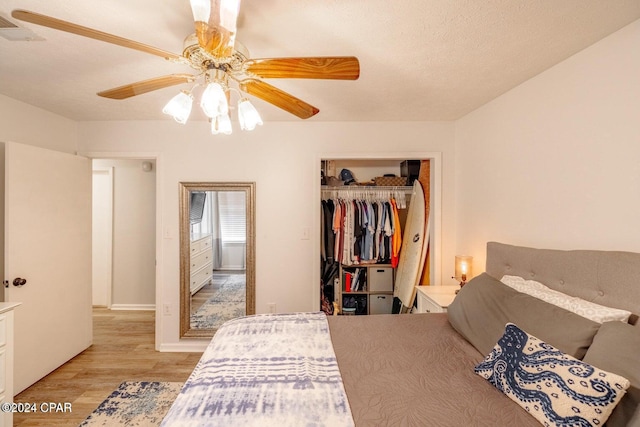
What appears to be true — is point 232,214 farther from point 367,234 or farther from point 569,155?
point 569,155

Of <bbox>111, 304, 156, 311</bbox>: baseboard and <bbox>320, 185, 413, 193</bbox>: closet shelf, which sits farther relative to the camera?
<bbox>111, 304, 156, 311</bbox>: baseboard

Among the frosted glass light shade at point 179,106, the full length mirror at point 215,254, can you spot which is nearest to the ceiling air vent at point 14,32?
the frosted glass light shade at point 179,106

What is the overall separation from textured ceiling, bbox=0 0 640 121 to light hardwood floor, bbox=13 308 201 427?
2.38 meters

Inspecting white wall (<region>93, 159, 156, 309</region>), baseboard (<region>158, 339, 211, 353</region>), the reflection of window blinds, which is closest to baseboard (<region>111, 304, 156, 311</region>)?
white wall (<region>93, 159, 156, 309</region>)

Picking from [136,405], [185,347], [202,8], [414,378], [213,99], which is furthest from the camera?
[185,347]

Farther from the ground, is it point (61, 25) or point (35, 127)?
point (35, 127)

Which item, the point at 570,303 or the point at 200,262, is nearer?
the point at 570,303

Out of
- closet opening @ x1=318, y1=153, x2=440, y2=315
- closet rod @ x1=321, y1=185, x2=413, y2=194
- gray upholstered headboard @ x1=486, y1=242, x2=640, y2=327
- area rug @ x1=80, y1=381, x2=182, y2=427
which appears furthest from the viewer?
closet rod @ x1=321, y1=185, x2=413, y2=194

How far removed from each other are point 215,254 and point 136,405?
1324mm

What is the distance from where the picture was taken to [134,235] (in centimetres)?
381

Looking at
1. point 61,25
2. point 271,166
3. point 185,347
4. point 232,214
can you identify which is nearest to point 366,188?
point 271,166

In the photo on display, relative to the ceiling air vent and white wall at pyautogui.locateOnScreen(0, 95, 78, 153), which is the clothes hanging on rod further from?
white wall at pyautogui.locateOnScreen(0, 95, 78, 153)

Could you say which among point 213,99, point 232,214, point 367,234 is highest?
point 213,99

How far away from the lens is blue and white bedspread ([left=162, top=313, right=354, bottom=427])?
0.94 m
